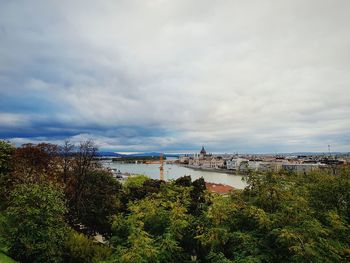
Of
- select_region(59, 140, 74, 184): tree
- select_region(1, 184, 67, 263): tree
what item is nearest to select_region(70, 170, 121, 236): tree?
select_region(59, 140, 74, 184): tree

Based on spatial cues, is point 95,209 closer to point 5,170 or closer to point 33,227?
point 5,170

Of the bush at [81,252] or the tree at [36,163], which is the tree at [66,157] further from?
the bush at [81,252]

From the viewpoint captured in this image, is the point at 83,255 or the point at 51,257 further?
the point at 83,255

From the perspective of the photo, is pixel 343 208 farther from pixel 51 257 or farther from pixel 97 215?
pixel 97 215

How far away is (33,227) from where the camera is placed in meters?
11.7

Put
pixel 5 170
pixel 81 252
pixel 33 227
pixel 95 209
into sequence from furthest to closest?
pixel 95 209
pixel 5 170
pixel 81 252
pixel 33 227

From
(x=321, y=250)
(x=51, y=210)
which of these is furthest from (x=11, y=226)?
(x=321, y=250)

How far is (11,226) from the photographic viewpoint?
12.1 metres

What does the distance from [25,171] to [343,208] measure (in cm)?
1746

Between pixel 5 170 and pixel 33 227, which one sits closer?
pixel 33 227

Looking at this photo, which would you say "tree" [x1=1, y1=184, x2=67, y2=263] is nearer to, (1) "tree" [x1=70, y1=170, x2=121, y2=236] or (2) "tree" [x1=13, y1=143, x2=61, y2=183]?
(2) "tree" [x1=13, y1=143, x2=61, y2=183]

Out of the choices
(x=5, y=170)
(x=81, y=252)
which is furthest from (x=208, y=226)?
(x=5, y=170)

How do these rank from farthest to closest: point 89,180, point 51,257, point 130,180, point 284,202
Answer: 1. point 130,180
2. point 89,180
3. point 51,257
4. point 284,202

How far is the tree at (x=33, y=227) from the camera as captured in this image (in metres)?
11.6
